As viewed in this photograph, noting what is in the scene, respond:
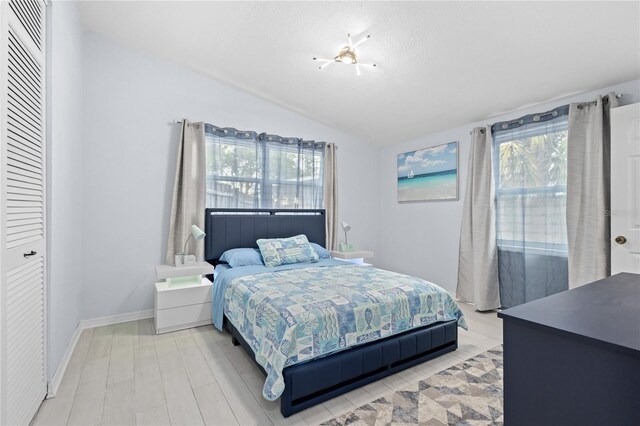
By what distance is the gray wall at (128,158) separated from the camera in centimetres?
316

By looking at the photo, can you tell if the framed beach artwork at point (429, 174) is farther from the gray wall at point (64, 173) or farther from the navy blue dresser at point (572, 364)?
the gray wall at point (64, 173)

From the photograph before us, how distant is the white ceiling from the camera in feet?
7.35

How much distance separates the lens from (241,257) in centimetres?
338

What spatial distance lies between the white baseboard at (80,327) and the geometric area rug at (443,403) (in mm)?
1776

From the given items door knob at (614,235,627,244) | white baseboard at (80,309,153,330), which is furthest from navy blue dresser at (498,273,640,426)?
white baseboard at (80,309,153,330)

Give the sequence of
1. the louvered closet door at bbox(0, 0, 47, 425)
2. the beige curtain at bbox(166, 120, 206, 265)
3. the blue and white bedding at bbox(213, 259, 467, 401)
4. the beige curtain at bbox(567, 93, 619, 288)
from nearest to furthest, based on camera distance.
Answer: the louvered closet door at bbox(0, 0, 47, 425) < the blue and white bedding at bbox(213, 259, 467, 401) < the beige curtain at bbox(567, 93, 619, 288) < the beige curtain at bbox(166, 120, 206, 265)

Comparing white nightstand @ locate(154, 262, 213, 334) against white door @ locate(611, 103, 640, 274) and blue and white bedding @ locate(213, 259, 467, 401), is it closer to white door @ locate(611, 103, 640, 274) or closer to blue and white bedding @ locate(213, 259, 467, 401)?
blue and white bedding @ locate(213, 259, 467, 401)

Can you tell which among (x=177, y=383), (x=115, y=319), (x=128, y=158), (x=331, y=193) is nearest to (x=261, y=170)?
(x=331, y=193)

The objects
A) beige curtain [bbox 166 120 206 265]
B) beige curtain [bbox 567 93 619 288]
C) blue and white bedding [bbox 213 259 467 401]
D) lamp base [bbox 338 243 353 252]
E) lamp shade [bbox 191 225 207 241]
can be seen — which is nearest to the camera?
blue and white bedding [bbox 213 259 467 401]

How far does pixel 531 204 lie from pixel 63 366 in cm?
451

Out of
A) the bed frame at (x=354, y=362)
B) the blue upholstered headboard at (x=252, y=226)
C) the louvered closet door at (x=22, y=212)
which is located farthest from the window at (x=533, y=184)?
the louvered closet door at (x=22, y=212)

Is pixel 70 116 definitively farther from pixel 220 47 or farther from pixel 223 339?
pixel 223 339

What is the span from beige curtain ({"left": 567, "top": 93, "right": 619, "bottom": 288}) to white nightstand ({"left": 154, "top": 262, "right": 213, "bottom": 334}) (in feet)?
11.9

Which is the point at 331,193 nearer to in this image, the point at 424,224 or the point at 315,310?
the point at 424,224
